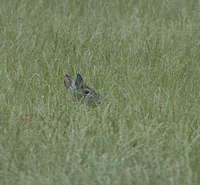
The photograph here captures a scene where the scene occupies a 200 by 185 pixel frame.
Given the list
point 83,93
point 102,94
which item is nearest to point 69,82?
point 83,93

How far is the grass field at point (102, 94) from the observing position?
249cm

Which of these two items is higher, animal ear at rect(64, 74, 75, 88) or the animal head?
animal ear at rect(64, 74, 75, 88)

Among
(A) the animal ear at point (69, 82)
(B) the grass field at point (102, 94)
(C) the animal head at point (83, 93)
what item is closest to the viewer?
(B) the grass field at point (102, 94)

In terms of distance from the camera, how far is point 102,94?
3.46 meters

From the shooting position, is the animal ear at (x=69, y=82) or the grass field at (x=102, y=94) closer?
the grass field at (x=102, y=94)

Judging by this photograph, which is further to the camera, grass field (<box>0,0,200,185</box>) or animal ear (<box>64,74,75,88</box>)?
animal ear (<box>64,74,75,88</box>)

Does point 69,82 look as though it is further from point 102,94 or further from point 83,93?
point 102,94

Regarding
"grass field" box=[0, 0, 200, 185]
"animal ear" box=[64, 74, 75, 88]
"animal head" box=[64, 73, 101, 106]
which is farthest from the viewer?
"animal ear" box=[64, 74, 75, 88]

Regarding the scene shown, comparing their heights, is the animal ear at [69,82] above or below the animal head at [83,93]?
above

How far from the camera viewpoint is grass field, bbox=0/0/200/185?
249 centimetres

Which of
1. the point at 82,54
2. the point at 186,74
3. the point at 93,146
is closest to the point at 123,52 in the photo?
the point at 82,54

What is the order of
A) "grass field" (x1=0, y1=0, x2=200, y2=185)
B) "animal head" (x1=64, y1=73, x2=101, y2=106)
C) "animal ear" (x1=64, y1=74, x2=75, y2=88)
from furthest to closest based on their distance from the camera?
"animal ear" (x1=64, y1=74, x2=75, y2=88)
"animal head" (x1=64, y1=73, x2=101, y2=106)
"grass field" (x1=0, y1=0, x2=200, y2=185)

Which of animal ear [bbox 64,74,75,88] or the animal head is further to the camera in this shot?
animal ear [bbox 64,74,75,88]

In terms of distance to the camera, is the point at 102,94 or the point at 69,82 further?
the point at 102,94
